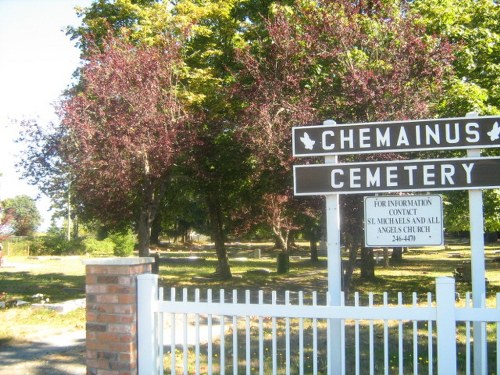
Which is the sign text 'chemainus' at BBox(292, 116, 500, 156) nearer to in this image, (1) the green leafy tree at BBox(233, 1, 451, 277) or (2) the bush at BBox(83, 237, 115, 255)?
(1) the green leafy tree at BBox(233, 1, 451, 277)

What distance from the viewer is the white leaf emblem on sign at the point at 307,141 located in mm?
5879

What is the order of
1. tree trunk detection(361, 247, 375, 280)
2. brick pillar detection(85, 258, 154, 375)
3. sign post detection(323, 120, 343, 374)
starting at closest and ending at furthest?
brick pillar detection(85, 258, 154, 375), sign post detection(323, 120, 343, 374), tree trunk detection(361, 247, 375, 280)

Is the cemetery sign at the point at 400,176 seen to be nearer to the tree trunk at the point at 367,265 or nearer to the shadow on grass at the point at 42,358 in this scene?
the shadow on grass at the point at 42,358

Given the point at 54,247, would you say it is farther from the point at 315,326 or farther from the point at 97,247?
the point at 315,326

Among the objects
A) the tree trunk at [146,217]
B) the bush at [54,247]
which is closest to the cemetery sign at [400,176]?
the tree trunk at [146,217]

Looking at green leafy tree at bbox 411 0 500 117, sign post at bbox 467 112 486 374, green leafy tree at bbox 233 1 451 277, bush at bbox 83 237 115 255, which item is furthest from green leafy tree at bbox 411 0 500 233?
bush at bbox 83 237 115 255

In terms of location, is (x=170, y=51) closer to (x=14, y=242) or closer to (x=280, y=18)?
(x=280, y=18)

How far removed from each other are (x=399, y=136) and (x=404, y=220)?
2.90 feet

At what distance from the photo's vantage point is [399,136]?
5680mm

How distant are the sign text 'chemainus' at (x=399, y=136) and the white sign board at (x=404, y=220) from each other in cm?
54

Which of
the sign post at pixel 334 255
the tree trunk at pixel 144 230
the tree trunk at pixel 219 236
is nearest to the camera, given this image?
the sign post at pixel 334 255

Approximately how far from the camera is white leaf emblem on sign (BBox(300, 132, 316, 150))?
5.88 metres

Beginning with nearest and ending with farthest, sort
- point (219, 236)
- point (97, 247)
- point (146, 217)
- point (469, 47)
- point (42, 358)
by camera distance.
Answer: point (42, 358) → point (469, 47) → point (146, 217) → point (219, 236) → point (97, 247)

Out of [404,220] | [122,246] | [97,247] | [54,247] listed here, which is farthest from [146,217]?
[97,247]
